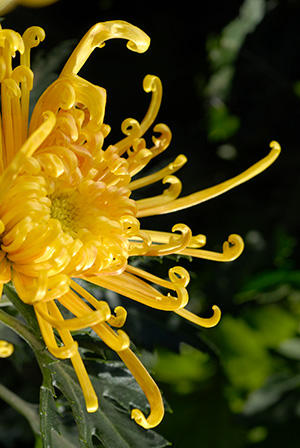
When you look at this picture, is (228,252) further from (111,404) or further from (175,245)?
(111,404)

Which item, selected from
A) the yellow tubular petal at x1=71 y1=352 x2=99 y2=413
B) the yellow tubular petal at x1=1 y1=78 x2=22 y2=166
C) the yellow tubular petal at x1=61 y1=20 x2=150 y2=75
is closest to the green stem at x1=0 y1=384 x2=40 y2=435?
the yellow tubular petal at x1=71 y1=352 x2=99 y2=413

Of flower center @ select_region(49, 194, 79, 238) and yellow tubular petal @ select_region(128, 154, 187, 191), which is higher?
yellow tubular petal @ select_region(128, 154, 187, 191)

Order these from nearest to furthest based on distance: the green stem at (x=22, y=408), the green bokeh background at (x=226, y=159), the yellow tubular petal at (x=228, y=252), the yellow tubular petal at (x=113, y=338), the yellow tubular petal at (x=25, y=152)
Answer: the yellow tubular petal at (x=25, y=152) < the yellow tubular petal at (x=113, y=338) < the yellow tubular petal at (x=228, y=252) < the green stem at (x=22, y=408) < the green bokeh background at (x=226, y=159)

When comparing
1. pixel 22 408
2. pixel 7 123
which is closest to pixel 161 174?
pixel 7 123

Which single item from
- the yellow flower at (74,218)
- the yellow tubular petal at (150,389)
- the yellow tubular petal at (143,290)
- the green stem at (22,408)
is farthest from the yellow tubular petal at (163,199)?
the green stem at (22,408)

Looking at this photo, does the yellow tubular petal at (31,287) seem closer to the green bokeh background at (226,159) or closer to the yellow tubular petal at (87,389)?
the yellow tubular petal at (87,389)

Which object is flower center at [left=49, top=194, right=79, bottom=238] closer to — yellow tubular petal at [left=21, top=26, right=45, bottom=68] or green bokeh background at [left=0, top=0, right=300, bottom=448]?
yellow tubular petal at [left=21, top=26, right=45, bottom=68]
